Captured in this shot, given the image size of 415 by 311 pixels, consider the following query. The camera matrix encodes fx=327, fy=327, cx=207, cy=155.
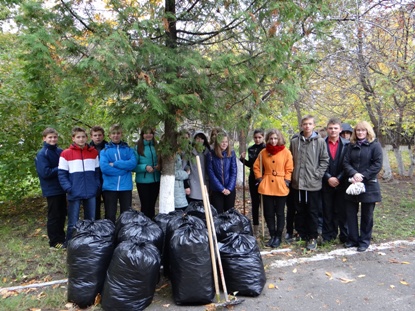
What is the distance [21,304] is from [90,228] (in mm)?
971

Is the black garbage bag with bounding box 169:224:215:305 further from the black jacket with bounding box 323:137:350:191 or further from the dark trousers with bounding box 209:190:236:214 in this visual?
the black jacket with bounding box 323:137:350:191

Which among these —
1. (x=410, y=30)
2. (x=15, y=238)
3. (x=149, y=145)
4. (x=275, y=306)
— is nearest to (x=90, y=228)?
(x=149, y=145)

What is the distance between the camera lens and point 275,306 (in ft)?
10.5

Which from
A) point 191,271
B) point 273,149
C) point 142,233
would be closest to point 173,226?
point 142,233

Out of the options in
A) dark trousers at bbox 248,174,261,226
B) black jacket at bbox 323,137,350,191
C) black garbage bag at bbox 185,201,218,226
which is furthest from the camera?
dark trousers at bbox 248,174,261,226

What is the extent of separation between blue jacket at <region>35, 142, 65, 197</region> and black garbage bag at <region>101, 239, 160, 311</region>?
2.17 m

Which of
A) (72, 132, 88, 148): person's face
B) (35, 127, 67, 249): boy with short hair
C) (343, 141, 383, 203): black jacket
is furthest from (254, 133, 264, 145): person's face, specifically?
(35, 127, 67, 249): boy with short hair

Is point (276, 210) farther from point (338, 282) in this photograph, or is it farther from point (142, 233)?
point (142, 233)

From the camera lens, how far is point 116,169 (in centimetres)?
459

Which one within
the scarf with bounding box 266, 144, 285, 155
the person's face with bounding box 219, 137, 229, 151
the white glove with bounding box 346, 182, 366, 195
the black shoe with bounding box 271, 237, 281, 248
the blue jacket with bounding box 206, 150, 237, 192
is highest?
the person's face with bounding box 219, 137, 229, 151

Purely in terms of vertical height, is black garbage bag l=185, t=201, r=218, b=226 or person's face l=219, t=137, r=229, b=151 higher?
person's face l=219, t=137, r=229, b=151

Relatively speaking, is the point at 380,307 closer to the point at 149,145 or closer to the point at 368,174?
the point at 368,174

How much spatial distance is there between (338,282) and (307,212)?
4.51ft

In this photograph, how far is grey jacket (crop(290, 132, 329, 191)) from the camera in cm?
471
